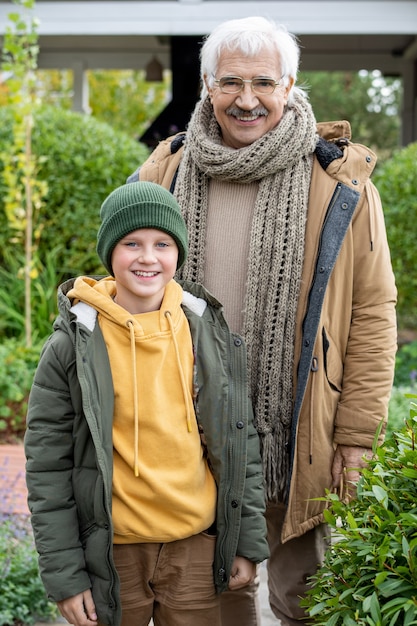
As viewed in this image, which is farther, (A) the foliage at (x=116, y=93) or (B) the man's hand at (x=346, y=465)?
(A) the foliage at (x=116, y=93)

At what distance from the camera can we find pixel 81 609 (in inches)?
85.4

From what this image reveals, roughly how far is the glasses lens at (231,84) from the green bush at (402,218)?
185 inches

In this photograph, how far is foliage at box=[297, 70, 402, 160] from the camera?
81.9ft

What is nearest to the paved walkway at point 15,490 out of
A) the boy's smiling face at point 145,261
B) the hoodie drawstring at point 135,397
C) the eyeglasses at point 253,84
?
the hoodie drawstring at point 135,397

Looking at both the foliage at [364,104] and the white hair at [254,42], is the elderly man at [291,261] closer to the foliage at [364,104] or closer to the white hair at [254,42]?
the white hair at [254,42]

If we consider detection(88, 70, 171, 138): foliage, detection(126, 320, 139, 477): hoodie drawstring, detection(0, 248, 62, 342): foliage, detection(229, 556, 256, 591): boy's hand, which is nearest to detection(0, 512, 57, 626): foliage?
detection(229, 556, 256, 591): boy's hand

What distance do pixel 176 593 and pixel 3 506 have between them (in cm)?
182

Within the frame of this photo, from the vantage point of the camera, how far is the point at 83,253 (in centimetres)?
688

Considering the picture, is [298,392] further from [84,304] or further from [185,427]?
[84,304]

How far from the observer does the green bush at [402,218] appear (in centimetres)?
710

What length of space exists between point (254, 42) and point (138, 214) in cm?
74

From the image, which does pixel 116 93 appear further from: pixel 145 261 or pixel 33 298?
pixel 145 261

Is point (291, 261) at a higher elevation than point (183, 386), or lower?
higher

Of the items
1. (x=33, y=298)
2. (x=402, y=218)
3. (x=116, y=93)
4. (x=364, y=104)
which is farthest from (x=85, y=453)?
(x=364, y=104)
